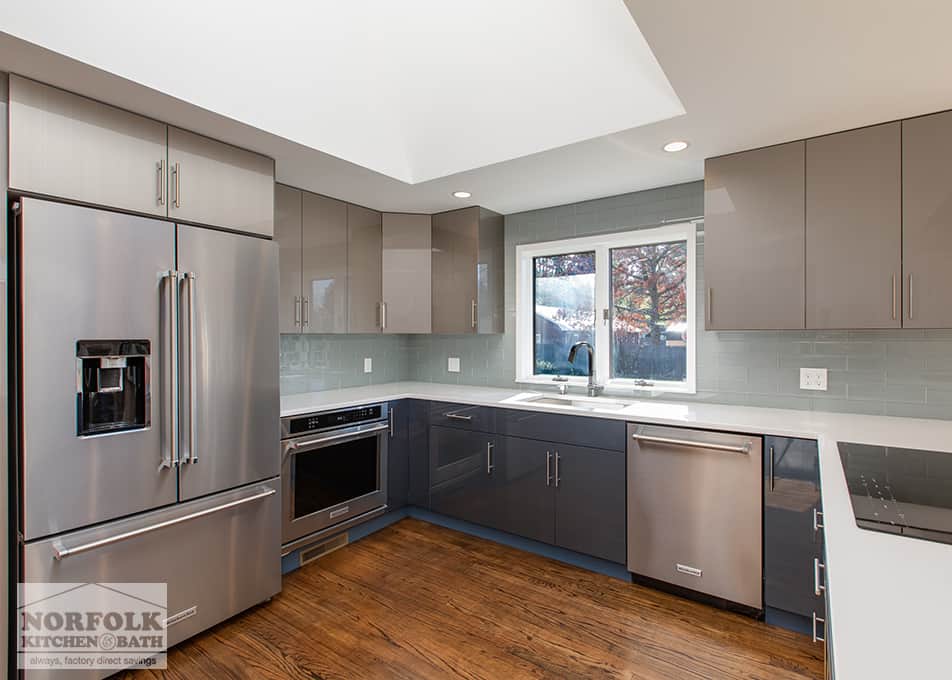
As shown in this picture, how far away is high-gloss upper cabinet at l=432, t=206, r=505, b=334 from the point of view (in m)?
3.43

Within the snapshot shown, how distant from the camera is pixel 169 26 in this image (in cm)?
171

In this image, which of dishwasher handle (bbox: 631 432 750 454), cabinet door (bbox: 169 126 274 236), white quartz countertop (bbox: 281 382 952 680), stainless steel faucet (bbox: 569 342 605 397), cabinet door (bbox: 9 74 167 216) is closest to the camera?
white quartz countertop (bbox: 281 382 952 680)

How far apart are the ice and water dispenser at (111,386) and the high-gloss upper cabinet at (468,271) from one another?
1.98m

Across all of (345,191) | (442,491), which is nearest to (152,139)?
(345,191)

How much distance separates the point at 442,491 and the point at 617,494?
3.93 feet

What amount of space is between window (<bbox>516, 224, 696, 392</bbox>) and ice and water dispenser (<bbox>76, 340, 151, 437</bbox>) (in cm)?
234

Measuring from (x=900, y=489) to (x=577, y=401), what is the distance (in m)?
1.91

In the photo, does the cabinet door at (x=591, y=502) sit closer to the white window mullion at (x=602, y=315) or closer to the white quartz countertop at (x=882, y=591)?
the white window mullion at (x=602, y=315)

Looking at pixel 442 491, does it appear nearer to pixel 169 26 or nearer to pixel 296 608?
pixel 296 608

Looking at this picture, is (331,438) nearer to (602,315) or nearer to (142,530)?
(142,530)

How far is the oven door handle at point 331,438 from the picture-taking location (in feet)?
8.37

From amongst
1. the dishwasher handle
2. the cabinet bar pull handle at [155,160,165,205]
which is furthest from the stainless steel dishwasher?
the cabinet bar pull handle at [155,160,165,205]

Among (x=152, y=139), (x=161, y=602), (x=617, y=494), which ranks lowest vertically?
(x=161, y=602)

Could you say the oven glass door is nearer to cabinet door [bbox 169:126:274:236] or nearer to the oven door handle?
the oven door handle
